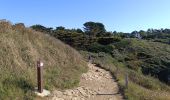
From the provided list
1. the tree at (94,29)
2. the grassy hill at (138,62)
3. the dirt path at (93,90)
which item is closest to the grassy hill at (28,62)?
the dirt path at (93,90)

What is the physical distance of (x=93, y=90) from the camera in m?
16.6

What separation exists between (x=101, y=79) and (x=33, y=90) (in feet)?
21.9

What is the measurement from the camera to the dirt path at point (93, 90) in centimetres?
1505

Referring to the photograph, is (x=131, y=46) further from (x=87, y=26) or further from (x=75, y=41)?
(x=87, y=26)

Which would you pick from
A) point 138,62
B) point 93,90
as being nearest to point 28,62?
point 93,90

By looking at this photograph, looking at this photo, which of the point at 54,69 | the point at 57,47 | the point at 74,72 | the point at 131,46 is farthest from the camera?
the point at 131,46

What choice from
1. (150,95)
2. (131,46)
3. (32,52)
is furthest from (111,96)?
(131,46)

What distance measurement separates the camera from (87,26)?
221 feet

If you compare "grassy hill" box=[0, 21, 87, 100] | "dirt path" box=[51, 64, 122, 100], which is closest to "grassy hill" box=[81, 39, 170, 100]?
"dirt path" box=[51, 64, 122, 100]

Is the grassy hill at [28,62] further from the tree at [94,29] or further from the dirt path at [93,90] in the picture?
the tree at [94,29]

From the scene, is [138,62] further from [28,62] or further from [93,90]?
[28,62]

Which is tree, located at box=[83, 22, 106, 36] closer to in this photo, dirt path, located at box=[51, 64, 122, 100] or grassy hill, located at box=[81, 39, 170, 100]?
grassy hill, located at box=[81, 39, 170, 100]

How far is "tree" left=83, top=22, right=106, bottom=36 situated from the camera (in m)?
60.1

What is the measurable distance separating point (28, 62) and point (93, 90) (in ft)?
11.0
